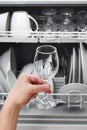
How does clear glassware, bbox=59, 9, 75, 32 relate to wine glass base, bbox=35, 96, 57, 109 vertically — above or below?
above

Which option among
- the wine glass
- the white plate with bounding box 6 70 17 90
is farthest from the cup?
the wine glass

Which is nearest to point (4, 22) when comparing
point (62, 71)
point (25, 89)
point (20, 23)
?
point (20, 23)

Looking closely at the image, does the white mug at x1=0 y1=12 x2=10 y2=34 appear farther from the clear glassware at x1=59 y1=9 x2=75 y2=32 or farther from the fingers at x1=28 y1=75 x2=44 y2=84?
the fingers at x1=28 y1=75 x2=44 y2=84

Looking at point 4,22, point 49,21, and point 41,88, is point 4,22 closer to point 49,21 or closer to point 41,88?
point 49,21

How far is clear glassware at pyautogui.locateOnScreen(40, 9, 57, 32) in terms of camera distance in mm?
1170

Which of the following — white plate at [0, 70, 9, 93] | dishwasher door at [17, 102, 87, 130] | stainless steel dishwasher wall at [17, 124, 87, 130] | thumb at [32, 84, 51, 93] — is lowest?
stainless steel dishwasher wall at [17, 124, 87, 130]

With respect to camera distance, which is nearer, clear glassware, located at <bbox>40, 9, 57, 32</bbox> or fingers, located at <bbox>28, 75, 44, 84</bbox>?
fingers, located at <bbox>28, 75, 44, 84</bbox>

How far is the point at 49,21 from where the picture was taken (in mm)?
1188

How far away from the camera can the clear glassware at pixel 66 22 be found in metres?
1.16

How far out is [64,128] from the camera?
96cm

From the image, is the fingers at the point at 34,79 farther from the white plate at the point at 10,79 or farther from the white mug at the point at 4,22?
the white mug at the point at 4,22

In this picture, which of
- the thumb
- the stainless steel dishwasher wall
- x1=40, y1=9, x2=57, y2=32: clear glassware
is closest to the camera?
the thumb

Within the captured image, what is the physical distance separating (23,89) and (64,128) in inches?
9.4

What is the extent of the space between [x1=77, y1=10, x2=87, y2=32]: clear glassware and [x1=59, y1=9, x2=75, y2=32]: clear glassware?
3 cm
